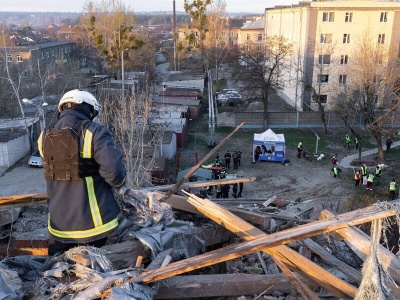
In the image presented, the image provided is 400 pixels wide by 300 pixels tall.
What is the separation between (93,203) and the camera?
3705mm

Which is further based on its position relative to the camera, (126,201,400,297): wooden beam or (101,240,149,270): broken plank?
(101,240,149,270): broken plank

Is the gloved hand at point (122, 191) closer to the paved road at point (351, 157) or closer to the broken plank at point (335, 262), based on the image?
the broken plank at point (335, 262)

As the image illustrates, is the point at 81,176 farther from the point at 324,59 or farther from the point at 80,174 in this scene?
the point at 324,59

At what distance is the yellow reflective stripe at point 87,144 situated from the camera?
350cm

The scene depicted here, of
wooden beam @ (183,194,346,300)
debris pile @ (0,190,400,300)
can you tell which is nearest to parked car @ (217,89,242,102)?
debris pile @ (0,190,400,300)

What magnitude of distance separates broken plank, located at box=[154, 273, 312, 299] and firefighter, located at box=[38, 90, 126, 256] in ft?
2.52

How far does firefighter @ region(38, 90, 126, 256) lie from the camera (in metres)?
3.52

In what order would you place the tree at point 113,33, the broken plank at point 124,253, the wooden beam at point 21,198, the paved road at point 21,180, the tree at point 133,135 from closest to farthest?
the broken plank at point 124,253 < the wooden beam at point 21,198 < the tree at point 133,135 < the paved road at point 21,180 < the tree at point 113,33

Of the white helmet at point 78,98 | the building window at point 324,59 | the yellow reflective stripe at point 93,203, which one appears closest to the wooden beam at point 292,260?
the yellow reflective stripe at point 93,203

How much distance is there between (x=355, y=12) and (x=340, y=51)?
9.01ft

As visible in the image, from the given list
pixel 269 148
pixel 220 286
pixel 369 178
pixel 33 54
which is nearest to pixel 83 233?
pixel 220 286

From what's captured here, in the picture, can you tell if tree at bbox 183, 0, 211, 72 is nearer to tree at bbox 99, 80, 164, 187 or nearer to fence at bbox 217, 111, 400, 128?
fence at bbox 217, 111, 400, 128

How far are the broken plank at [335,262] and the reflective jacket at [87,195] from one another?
2166 millimetres

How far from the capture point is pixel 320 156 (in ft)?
73.6
